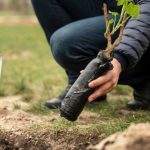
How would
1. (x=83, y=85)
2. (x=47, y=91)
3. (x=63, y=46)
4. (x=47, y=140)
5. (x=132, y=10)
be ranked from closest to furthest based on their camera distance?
(x=132, y=10), (x=83, y=85), (x=47, y=140), (x=63, y=46), (x=47, y=91)

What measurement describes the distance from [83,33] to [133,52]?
2.17ft

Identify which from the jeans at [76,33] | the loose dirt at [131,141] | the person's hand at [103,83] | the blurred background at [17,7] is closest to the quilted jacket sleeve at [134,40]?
the person's hand at [103,83]

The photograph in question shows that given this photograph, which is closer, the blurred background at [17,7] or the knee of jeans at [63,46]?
the knee of jeans at [63,46]

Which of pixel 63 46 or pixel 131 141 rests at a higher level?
pixel 131 141

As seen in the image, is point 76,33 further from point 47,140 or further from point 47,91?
point 47,91

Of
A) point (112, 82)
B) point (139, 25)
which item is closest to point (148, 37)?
point (139, 25)

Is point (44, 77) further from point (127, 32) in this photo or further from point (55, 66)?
point (127, 32)

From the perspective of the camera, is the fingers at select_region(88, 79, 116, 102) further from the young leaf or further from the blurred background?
the blurred background

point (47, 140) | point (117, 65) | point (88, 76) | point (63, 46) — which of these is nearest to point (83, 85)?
point (88, 76)

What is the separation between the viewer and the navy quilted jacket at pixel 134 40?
3.01m

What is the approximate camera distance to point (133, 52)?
304 centimetres

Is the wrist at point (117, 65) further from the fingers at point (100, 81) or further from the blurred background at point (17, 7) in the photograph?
the blurred background at point (17, 7)

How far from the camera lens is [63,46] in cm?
360

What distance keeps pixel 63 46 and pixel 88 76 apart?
834 mm
